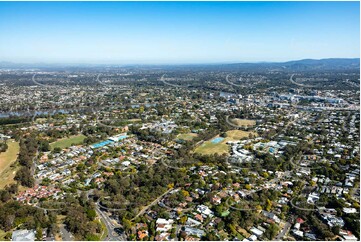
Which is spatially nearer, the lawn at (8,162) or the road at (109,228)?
the road at (109,228)

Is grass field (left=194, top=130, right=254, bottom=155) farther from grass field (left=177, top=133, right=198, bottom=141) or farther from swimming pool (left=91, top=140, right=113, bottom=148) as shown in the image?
swimming pool (left=91, top=140, right=113, bottom=148)

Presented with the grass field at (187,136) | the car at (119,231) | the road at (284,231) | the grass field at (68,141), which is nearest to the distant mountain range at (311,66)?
the grass field at (187,136)

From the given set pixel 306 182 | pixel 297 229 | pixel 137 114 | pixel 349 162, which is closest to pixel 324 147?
pixel 349 162

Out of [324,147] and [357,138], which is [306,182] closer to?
[324,147]

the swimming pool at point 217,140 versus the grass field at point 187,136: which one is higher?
the grass field at point 187,136

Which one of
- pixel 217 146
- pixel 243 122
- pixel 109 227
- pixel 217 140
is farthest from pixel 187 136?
pixel 109 227

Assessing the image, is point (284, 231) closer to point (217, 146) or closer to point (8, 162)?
point (217, 146)

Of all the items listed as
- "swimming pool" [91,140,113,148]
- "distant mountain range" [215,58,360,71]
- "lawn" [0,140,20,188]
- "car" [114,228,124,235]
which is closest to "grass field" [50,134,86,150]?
"swimming pool" [91,140,113,148]

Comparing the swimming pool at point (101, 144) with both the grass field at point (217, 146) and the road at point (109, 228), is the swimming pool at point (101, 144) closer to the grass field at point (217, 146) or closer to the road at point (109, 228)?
the grass field at point (217, 146)
